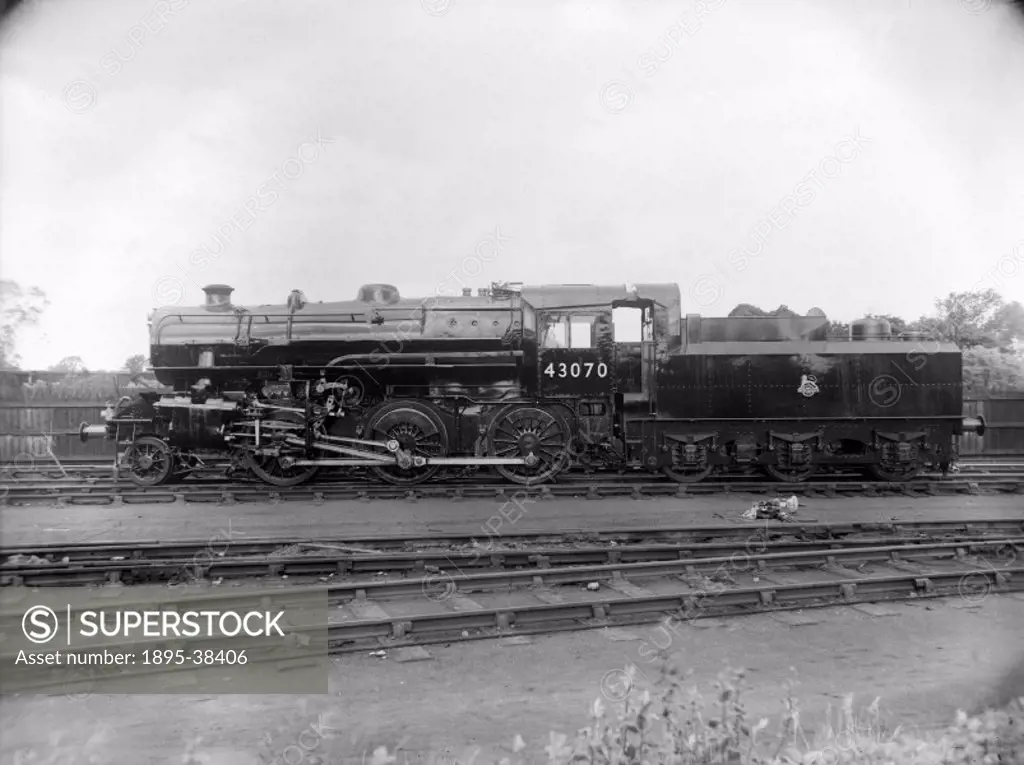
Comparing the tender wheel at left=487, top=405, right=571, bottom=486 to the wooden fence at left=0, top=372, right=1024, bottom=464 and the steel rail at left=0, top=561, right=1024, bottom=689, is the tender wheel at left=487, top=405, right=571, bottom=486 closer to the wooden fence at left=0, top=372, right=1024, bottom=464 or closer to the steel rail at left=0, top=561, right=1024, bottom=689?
the steel rail at left=0, top=561, right=1024, bottom=689

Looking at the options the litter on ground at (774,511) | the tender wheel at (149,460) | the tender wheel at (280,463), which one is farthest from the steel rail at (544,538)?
the tender wheel at (149,460)

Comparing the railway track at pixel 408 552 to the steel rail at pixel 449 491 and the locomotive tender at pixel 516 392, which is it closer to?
the steel rail at pixel 449 491

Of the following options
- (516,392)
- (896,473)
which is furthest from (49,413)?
(896,473)

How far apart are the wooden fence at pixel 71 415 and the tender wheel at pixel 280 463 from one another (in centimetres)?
575

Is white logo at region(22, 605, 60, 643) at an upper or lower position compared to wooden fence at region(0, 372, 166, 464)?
lower

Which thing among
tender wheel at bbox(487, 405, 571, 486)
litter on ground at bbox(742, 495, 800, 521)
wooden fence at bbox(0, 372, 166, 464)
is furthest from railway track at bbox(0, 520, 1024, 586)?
wooden fence at bbox(0, 372, 166, 464)

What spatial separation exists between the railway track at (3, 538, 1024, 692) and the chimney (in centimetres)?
777

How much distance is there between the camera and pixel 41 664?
198 inches

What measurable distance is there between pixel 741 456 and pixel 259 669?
941cm

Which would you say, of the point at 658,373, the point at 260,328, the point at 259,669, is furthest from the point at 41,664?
the point at 658,373

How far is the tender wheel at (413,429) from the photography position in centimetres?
1268

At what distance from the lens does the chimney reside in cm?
1351

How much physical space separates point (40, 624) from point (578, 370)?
27.6 ft

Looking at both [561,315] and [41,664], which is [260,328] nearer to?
[561,315]
